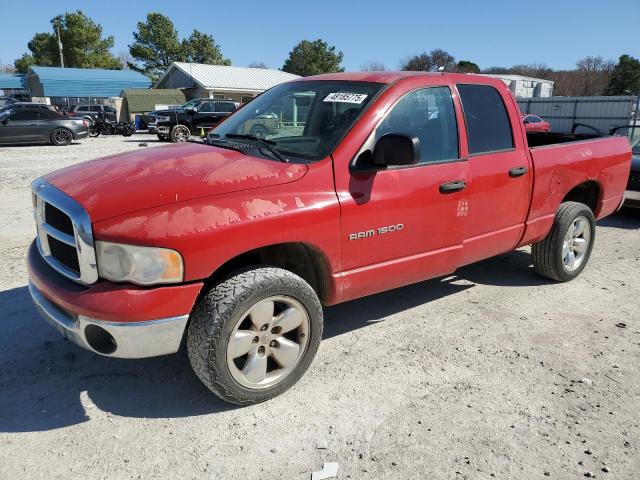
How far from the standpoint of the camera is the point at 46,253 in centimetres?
304

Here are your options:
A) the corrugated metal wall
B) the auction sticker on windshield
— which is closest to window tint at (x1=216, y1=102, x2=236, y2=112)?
the corrugated metal wall

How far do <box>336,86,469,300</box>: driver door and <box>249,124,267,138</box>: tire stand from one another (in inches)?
34.6

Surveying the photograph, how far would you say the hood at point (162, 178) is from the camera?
2.64 m

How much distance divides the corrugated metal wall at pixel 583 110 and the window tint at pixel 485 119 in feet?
61.3

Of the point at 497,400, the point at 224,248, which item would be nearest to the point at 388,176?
the point at 224,248

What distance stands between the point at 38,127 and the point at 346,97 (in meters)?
19.1

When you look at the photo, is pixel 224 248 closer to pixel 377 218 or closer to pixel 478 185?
pixel 377 218

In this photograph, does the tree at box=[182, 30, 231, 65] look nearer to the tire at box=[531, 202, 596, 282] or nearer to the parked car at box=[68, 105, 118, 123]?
the parked car at box=[68, 105, 118, 123]

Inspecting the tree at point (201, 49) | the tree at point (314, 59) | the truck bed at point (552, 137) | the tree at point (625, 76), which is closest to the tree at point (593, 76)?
the tree at point (625, 76)

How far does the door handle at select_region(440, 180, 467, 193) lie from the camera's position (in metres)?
3.58

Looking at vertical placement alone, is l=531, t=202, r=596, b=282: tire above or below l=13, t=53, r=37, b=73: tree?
below

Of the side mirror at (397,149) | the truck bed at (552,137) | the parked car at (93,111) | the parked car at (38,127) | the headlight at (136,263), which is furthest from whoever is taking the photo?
the parked car at (93,111)

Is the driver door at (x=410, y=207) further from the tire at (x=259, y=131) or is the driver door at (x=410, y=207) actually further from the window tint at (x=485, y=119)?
the tire at (x=259, y=131)

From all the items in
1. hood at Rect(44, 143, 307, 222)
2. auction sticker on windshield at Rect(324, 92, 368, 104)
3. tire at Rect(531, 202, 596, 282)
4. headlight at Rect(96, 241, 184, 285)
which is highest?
auction sticker on windshield at Rect(324, 92, 368, 104)
